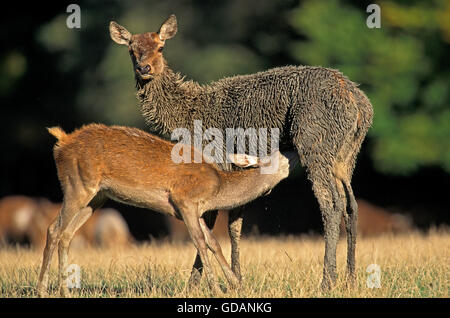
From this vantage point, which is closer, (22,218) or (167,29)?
(167,29)

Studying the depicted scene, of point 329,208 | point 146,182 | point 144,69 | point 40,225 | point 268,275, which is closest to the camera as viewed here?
point 146,182

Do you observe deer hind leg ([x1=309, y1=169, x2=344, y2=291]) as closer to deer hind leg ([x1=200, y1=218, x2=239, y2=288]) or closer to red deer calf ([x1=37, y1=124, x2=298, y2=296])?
red deer calf ([x1=37, y1=124, x2=298, y2=296])

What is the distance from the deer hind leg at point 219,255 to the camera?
7071 millimetres

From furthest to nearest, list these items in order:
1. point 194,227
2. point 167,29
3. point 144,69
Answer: point 167,29 < point 144,69 < point 194,227

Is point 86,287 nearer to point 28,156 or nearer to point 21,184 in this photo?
point 28,156

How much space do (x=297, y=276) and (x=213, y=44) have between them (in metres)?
8.93

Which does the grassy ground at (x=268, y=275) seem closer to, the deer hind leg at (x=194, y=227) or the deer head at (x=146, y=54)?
the deer hind leg at (x=194, y=227)

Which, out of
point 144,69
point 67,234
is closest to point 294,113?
point 144,69

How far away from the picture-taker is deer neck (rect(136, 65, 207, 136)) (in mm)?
8289

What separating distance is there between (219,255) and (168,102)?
2003 mm

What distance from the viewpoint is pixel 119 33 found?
28.5 ft

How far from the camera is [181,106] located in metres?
8.33

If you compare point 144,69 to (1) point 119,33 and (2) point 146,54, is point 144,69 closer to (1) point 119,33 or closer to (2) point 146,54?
(2) point 146,54

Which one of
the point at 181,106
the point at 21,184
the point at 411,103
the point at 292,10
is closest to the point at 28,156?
the point at 21,184
